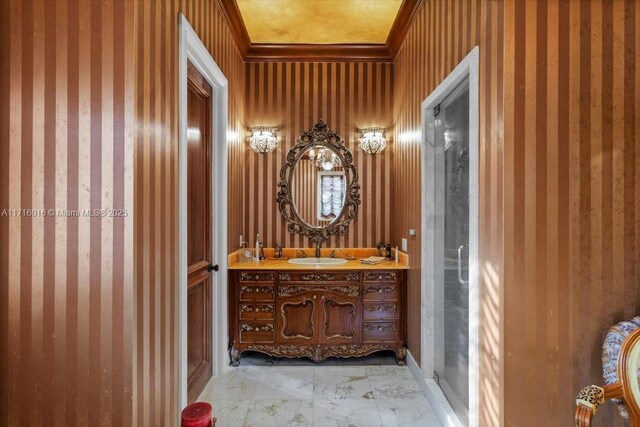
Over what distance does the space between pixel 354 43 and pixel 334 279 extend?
258 centimetres

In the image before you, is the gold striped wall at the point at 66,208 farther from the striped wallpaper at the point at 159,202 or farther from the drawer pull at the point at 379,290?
the drawer pull at the point at 379,290

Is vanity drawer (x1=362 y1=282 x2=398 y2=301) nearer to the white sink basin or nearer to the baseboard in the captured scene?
the white sink basin

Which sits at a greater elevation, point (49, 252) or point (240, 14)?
point (240, 14)

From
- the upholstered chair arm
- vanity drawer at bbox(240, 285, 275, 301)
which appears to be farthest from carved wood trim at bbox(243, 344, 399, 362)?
the upholstered chair arm

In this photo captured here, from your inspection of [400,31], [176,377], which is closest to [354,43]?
[400,31]

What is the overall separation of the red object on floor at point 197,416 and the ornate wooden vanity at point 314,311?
1.43m

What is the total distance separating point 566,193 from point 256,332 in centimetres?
273

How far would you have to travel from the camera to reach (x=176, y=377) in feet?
6.72

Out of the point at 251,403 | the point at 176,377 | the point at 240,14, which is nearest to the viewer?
the point at 176,377

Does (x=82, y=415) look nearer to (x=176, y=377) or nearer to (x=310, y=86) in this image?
(x=176, y=377)

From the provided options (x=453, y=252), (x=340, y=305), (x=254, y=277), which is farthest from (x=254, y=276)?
(x=453, y=252)

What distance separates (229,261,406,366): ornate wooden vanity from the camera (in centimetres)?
325

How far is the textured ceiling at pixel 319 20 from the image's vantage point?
3037mm

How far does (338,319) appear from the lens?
10.8 feet
